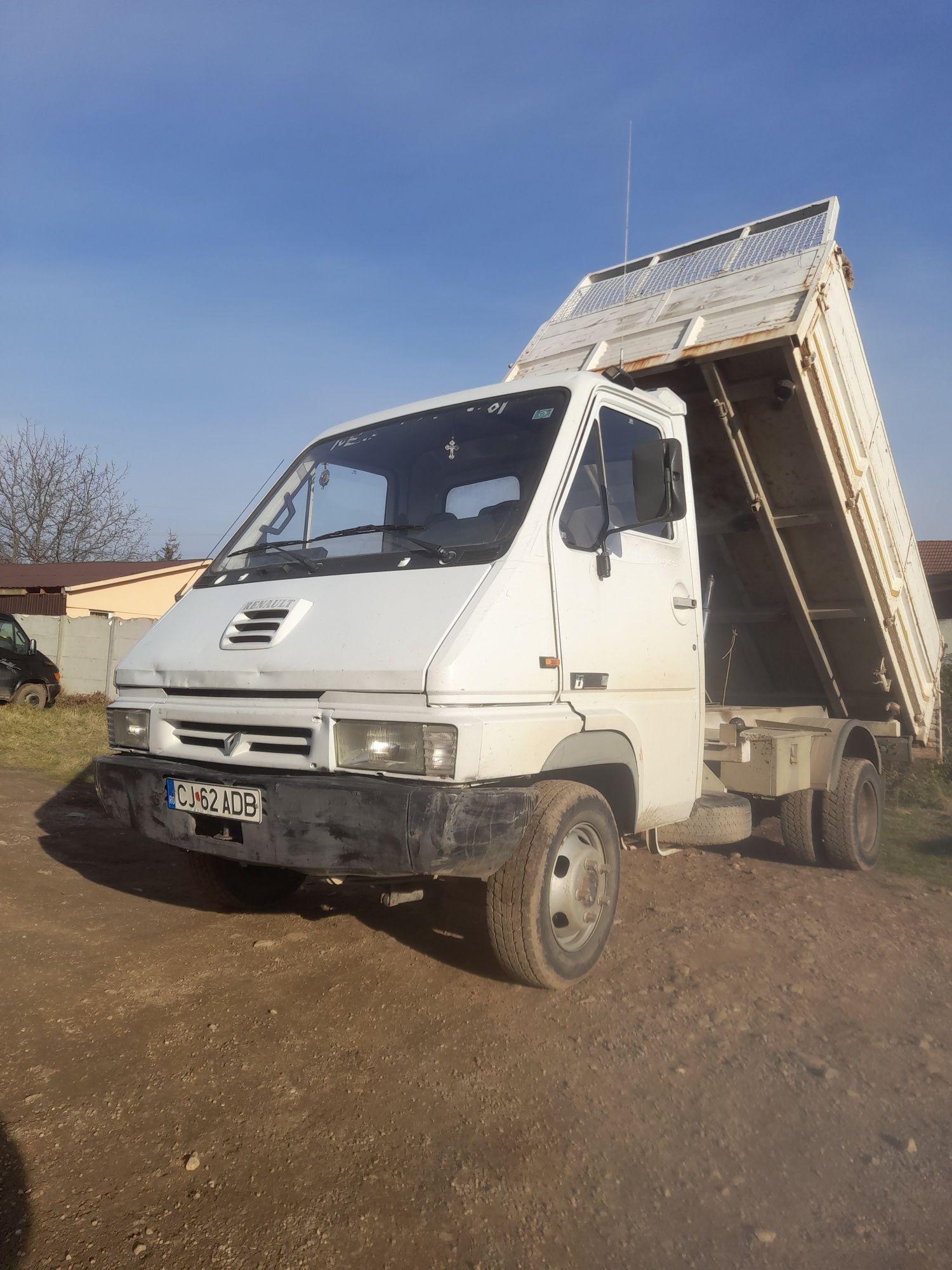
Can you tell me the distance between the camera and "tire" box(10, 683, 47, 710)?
15719 mm

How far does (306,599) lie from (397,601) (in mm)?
460

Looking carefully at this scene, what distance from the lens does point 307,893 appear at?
4.99m

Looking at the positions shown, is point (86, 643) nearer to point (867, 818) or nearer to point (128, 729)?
point (128, 729)

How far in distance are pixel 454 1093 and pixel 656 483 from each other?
7.82 ft

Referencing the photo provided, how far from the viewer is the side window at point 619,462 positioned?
4012 mm

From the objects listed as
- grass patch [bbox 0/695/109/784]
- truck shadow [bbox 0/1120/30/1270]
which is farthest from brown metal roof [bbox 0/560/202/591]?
truck shadow [bbox 0/1120/30/1270]

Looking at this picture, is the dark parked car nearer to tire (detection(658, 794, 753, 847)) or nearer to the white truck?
the white truck

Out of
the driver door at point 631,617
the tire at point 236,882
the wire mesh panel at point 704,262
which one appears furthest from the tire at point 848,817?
the tire at point 236,882

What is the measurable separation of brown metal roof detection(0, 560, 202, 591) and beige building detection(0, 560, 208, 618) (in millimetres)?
21

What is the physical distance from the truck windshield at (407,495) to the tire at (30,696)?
12971mm

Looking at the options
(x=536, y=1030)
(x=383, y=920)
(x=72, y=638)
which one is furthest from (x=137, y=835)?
(x=72, y=638)

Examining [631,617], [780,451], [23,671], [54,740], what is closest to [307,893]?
[631,617]

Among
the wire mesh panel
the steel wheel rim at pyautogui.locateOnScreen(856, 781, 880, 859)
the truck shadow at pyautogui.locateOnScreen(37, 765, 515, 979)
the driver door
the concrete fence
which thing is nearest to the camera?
the driver door

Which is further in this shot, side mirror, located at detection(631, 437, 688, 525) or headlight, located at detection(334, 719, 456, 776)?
side mirror, located at detection(631, 437, 688, 525)
